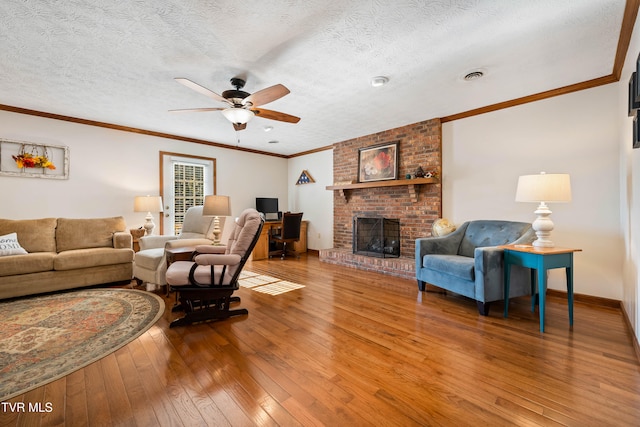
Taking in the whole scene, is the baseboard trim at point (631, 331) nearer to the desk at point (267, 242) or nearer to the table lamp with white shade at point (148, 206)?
the desk at point (267, 242)

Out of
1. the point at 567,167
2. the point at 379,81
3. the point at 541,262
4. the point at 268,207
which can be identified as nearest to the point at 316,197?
the point at 268,207

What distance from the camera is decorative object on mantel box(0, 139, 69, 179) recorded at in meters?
3.74

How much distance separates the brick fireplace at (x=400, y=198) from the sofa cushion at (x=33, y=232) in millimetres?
4091

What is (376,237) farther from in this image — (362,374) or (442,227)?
(362,374)

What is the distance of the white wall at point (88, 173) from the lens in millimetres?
3820

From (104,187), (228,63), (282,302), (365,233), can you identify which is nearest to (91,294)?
(104,187)

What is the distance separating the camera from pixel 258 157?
653cm

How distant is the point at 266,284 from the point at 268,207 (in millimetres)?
2843

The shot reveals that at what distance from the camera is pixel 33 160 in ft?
12.7

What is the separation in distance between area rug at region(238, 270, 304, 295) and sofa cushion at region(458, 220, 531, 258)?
2.19 m

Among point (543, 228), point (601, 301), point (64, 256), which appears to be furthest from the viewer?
point (64, 256)

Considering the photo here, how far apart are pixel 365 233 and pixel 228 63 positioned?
361cm

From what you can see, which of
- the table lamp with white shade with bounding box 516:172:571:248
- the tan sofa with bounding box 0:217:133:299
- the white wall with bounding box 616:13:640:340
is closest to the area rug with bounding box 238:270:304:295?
the tan sofa with bounding box 0:217:133:299

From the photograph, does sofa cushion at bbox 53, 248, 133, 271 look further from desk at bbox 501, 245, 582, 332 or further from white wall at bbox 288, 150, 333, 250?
desk at bbox 501, 245, 582, 332
